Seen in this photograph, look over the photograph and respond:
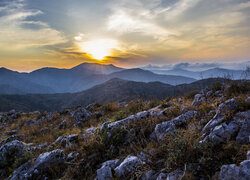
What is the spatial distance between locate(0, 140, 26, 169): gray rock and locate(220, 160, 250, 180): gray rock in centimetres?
684

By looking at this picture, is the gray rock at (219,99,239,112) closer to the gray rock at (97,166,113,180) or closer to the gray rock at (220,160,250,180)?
the gray rock at (220,160,250,180)

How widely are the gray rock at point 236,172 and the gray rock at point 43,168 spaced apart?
4.39m

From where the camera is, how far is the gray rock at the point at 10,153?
17.5 ft

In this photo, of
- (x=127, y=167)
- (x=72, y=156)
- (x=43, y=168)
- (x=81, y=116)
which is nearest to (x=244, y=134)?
(x=127, y=167)

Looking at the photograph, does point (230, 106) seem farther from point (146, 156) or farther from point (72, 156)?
point (72, 156)

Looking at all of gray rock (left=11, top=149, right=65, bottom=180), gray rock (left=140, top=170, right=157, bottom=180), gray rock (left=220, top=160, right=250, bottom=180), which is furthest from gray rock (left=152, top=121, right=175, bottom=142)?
gray rock (left=11, top=149, right=65, bottom=180)

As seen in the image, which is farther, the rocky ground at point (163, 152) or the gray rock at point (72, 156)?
the gray rock at point (72, 156)

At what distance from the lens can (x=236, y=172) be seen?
2225mm

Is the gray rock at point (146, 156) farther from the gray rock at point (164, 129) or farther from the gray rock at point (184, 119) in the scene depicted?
the gray rock at point (184, 119)

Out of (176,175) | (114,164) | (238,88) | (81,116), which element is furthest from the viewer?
(81,116)

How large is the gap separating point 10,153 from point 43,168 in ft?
7.56

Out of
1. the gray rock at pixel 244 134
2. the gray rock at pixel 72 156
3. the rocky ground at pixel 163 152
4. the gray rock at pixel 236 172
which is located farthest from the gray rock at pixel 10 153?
the gray rock at pixel 244 134

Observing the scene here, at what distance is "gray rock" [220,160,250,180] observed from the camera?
2.16m

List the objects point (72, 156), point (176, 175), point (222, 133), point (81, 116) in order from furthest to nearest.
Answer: point (81, 116), point (72, 156), point (222, 133), point (176, 175)
